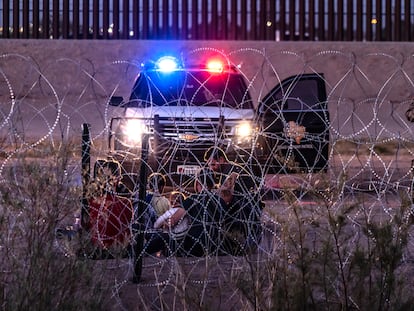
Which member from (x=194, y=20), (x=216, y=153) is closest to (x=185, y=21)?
(x=194, y=20)

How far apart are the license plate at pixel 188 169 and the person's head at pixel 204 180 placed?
3.6 inches

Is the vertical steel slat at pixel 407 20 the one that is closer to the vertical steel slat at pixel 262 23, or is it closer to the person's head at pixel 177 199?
the vertical steel slat at pixel 262 23

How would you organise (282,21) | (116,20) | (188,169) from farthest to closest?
(282,21)
(116,20)
(188,169)

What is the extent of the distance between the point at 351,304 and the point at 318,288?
190 mm

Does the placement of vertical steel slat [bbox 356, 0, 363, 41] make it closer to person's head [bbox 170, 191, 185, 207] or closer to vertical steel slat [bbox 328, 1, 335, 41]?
vertical steel slat [bbox 328, 1, 335, 41]

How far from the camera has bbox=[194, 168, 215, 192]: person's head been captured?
6.04 metres

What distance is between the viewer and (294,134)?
21.6 feet

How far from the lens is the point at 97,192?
18.4ft

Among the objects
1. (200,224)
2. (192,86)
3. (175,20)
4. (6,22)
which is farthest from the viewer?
(6,22)

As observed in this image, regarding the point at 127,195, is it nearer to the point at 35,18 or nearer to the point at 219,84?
the point at 219,84

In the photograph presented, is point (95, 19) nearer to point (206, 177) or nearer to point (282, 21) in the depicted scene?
point (282, 21)

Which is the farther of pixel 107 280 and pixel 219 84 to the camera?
pixel 219 84

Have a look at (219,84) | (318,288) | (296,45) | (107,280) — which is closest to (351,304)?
(318,288)

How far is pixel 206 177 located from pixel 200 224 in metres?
0.34
